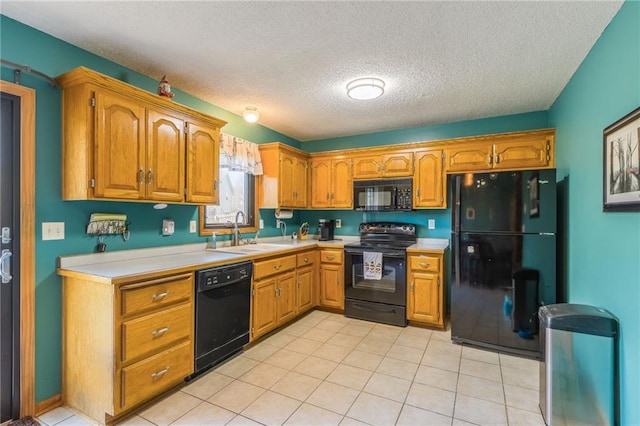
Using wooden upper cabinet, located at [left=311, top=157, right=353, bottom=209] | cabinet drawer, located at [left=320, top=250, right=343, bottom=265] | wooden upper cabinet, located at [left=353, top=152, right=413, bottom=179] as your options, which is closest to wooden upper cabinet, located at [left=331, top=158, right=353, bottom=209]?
wooden upper cabinet, located at [left=311, top=157, right=353, bottom=209]

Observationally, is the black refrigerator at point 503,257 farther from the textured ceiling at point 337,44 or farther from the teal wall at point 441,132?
the teal wall at point 441,132

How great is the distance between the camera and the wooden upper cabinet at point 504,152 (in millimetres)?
3230

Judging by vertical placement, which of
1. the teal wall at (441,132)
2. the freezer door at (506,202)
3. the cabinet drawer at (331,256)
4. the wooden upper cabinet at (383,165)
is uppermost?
the teal wall at (441,132)

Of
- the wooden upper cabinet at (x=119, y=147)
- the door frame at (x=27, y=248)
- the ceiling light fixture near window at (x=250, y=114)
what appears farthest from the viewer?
the ceiling light fixture near window at (x=250, y=114)

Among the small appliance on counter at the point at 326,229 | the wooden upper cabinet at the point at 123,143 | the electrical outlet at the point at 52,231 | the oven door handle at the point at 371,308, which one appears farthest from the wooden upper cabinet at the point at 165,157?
the oven door handle at the point at 371,308

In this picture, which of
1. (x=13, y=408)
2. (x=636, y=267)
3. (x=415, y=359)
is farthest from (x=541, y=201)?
(x=13, y=408)

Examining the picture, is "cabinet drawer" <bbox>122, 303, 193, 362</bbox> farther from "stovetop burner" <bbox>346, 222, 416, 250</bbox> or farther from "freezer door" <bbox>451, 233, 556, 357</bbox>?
"freezer door" <bbox>451, 233, 556, 357</bbox>

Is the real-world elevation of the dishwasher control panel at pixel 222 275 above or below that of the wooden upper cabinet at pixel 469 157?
below

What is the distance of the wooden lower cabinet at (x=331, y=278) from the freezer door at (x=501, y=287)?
4.48 feet

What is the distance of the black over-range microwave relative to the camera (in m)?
A: 3.86

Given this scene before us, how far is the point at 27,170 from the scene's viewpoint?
6.27 feet

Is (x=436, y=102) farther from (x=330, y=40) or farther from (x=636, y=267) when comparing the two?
(x=636, y=267)

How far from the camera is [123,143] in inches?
83.8

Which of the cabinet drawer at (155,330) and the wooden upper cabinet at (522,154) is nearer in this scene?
the cabinet drawer at (155,330)
